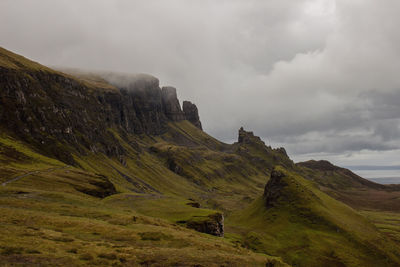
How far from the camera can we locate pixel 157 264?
1107 inches

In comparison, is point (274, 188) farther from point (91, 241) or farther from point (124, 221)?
point (91, 241)

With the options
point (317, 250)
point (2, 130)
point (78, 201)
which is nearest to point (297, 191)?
point (317, 250)

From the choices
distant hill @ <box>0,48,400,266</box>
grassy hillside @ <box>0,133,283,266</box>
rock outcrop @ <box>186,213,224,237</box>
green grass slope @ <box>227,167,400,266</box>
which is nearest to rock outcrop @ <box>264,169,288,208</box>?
green grass slope @ <box>227,167,400,266</box>

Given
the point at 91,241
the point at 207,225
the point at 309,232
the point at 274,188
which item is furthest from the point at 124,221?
the point at 274,188

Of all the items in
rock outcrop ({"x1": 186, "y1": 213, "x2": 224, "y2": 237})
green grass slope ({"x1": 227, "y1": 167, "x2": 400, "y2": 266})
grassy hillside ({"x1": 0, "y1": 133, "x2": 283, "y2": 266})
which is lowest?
green grass slope ({"x1": 227, "y1": 167, "x2": 400, "y2": 266})

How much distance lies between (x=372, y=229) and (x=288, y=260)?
224 ft

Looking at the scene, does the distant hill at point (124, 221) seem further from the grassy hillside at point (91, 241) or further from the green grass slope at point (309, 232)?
the green grass slope at point (309, 232)

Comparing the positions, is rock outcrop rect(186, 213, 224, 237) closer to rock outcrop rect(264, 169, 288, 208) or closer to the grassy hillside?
the grassy hillside

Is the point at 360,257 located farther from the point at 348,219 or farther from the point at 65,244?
the point at 65,244

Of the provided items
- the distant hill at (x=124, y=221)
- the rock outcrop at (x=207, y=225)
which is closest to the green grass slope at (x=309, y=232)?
the distant hill at (x=124, y=221)

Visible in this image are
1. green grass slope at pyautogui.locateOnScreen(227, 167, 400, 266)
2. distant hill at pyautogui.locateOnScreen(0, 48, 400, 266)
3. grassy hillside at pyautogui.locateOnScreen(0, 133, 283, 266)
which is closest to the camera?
grassy hillside at pyautogui.locateOnScreen(0, 133, 283, 266)

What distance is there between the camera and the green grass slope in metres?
107

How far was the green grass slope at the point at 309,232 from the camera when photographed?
106625 mm

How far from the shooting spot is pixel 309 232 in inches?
4872
